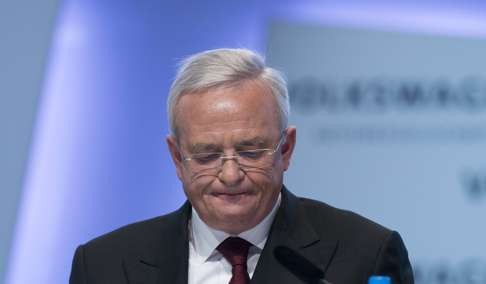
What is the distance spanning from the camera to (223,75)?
225cm

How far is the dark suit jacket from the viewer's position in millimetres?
2262

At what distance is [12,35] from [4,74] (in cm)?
16

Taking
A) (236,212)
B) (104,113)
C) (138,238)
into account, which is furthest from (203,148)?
(104,113)

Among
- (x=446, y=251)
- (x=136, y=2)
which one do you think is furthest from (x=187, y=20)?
(x=446, y=251)

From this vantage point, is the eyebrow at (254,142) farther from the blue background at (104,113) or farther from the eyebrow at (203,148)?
the blue background at (104,113)

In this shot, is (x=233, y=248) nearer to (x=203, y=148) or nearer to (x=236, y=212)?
(x=236, y=212)

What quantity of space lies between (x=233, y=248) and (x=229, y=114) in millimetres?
302

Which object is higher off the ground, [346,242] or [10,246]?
[346,242]

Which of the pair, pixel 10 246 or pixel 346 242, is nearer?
pixel 346 242

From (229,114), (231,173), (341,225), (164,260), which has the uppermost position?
(229,114)

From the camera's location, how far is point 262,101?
2242mm

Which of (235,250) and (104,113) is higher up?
(104,113)

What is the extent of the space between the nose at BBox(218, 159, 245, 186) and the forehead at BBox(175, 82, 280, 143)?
5 cm

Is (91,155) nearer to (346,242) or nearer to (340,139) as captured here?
(340,139)
